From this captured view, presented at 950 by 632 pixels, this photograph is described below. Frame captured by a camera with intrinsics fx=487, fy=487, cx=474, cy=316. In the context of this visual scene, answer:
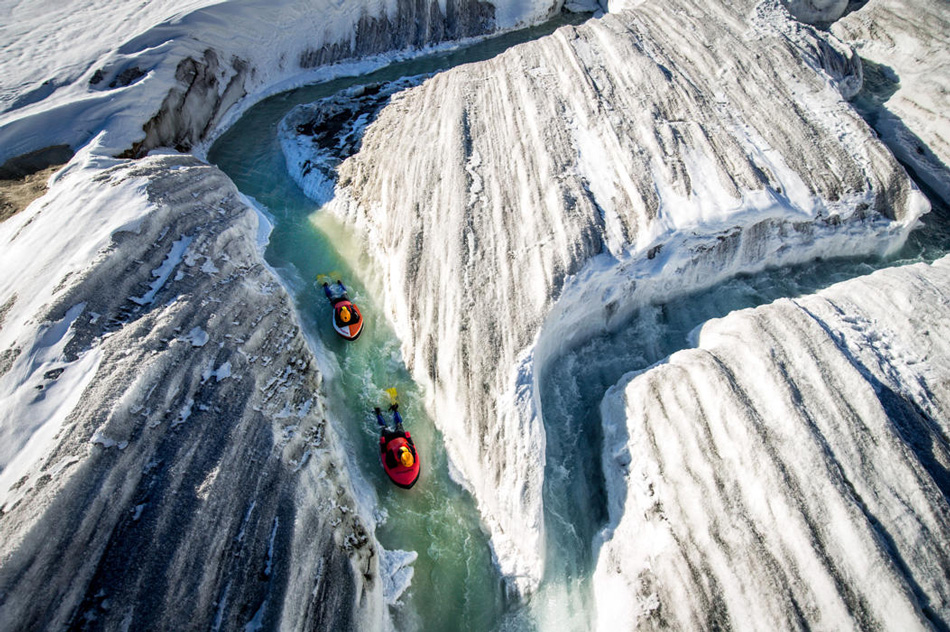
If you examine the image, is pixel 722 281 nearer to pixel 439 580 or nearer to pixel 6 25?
pixel 439 580

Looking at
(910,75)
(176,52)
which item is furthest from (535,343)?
(176,52)

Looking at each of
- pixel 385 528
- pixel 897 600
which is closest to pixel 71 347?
pixel 385 528

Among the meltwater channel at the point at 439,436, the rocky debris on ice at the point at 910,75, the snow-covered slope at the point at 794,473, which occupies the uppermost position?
the rocky debris on ice at the point at 910,75

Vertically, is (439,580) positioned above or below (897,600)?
below

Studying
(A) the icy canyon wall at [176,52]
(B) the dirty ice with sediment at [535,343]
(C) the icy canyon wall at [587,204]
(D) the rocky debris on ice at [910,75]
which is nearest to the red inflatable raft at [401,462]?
(B) the dirty ice with sediment at [535,343]

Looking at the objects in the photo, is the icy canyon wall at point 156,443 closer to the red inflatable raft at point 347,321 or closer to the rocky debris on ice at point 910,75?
the red inflatable raft at point 347,321

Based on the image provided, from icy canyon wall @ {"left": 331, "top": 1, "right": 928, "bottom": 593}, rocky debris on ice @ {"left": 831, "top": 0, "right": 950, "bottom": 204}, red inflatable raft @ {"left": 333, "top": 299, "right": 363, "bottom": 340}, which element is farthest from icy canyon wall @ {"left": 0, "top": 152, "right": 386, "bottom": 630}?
rocky debris on ice @ {"left": 831, "top": 0, "right": 950, "bottom": 204}
